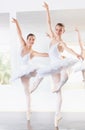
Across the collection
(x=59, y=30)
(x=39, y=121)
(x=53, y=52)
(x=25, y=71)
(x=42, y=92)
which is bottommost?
(x=39, y=121)

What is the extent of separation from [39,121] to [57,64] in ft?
1.25

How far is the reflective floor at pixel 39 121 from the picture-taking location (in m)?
1.60

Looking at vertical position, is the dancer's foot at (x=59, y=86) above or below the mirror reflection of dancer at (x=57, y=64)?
below

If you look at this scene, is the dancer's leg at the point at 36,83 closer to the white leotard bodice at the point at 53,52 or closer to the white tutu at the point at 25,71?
the white tutu at the point at 25,71

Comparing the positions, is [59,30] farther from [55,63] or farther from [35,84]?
[35,84]

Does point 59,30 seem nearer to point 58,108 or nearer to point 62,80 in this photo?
point 62,80

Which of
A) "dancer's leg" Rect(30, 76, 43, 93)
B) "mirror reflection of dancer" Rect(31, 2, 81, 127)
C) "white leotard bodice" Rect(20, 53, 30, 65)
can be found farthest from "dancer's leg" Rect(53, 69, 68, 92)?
"white leotard bodice" Rect(20, 53, 30, 65)

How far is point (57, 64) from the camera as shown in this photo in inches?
63.4

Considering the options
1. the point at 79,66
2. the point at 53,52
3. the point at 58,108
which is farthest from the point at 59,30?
the point at 58,108

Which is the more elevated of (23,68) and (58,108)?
(23,68)

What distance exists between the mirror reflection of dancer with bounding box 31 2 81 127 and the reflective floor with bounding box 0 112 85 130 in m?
0.04

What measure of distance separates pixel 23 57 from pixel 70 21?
1.23 ft

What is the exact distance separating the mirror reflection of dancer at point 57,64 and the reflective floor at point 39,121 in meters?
0.04

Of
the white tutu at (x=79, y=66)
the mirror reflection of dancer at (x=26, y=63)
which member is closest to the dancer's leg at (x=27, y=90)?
the mirror reflection of dancer at (x=26, y=63)
